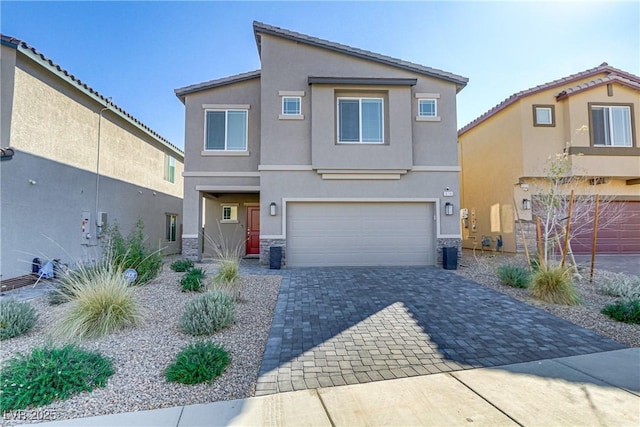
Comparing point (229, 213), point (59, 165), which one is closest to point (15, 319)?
point (59, 165)

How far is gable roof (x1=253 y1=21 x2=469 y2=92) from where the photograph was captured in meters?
11.1

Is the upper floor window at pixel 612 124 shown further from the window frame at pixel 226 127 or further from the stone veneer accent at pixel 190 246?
the stone veneer accent at pixel 190 246

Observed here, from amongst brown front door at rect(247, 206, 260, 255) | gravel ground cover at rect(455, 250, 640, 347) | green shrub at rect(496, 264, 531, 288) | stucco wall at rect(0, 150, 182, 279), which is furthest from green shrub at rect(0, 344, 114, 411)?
brown front door at rect(247, 206, 260, 255)

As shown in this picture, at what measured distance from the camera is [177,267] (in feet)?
31.5

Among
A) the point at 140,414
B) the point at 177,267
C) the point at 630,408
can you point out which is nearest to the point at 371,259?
the point at 177,267

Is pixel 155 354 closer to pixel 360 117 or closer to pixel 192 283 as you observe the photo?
pixel 192 283

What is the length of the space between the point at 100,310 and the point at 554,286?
831 centimetres

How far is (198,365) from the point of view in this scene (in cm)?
351

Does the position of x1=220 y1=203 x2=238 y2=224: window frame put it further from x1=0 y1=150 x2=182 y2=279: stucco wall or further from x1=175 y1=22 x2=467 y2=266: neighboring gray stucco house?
x1=175 y1=22 x2=467 y2=266: neighboring gray stucco house

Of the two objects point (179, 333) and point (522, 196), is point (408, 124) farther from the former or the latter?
point (179, 333)

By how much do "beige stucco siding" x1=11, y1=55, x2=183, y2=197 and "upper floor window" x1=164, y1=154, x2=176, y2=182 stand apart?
1664mm

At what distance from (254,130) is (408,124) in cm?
564

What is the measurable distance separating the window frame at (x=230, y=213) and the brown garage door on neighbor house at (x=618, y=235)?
1475cm

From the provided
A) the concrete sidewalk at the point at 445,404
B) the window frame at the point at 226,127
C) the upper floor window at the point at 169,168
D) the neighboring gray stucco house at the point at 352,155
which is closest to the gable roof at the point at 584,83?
the neighboring gray stucco house at the point at 352,155
